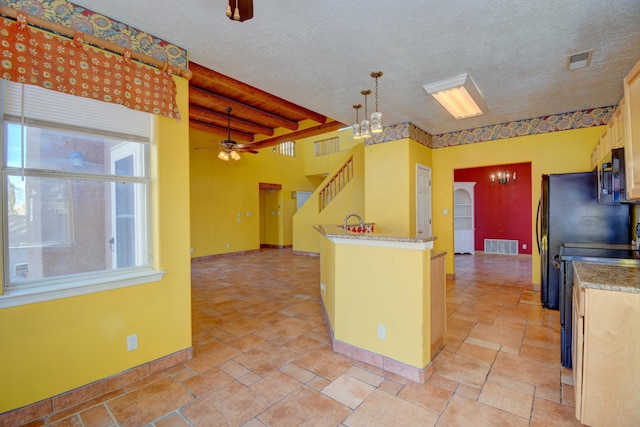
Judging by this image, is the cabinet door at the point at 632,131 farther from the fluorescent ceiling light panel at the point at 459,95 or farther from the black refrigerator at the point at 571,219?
the black refrigerator at the point at 571,219

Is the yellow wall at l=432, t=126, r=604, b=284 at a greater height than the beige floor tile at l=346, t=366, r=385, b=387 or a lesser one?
greater

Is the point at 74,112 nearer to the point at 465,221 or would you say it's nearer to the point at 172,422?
the point at 172,422

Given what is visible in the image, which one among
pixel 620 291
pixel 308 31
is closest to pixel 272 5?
pixel 308 31

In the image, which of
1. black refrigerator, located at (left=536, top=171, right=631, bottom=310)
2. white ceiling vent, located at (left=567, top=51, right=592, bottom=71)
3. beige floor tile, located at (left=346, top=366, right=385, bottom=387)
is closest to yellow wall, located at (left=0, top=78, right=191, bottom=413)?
beige floor tile, located at (left=346, top=366, right=385, bottom=387)

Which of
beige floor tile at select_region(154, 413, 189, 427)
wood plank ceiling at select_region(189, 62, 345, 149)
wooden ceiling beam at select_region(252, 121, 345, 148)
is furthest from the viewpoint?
wooden ceiling beam at select_region(252, 121, 345, 148)

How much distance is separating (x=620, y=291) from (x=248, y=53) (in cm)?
314

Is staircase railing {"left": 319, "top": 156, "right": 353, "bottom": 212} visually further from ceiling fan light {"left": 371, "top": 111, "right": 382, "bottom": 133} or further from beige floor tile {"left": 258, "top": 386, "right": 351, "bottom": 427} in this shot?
beige floor tile {"left": 258, "top": 386, "right": 351, "bottom": 427}

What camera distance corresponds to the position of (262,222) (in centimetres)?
1012

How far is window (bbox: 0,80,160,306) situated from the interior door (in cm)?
413

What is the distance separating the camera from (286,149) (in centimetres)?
1012

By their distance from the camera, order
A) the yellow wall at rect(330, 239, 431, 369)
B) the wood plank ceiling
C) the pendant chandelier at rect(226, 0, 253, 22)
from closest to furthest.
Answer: the pendant chandelier at rect(226, 0, 253, 22) < the yellow wall at rect(330, 239, 431, 369) < the wood plank ceiling

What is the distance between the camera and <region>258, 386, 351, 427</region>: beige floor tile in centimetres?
177

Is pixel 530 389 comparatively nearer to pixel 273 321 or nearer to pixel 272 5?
pixel 273 321

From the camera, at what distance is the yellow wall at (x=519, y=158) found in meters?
4.39
